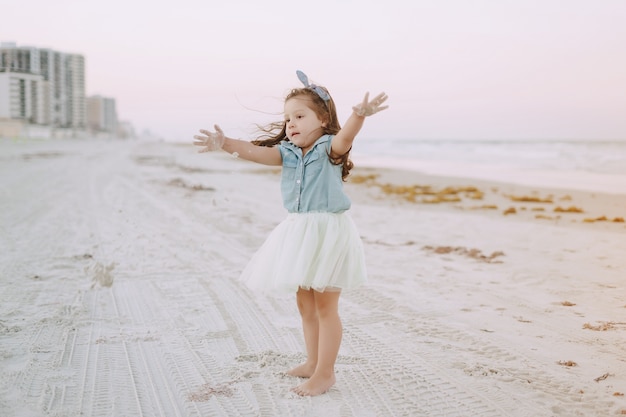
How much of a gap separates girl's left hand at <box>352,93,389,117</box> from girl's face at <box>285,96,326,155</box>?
1.25 feet

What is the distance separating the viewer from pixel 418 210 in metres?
10.0

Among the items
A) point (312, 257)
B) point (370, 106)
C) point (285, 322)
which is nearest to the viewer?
point (370, 106)

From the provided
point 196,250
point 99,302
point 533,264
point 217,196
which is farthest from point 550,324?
point 217,196

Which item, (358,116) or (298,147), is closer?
(358,116)

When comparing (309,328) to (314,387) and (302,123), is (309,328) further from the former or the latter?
(302,123)

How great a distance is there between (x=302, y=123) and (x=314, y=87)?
193mm

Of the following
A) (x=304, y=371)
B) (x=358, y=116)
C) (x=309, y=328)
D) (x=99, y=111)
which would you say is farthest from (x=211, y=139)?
(x=99, y=111)

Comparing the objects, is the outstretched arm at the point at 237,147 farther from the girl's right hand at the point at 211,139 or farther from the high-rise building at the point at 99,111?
the high-rise building at the point at 99,111

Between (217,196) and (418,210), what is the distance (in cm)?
410

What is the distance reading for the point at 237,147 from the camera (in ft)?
9.21

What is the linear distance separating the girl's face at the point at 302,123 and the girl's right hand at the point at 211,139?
354mm

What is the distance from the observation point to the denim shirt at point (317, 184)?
271 centimetres

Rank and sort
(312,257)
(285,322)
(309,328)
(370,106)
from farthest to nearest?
(285,322)
(309,328)
(312,257)
(370,106)

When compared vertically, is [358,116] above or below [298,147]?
above
